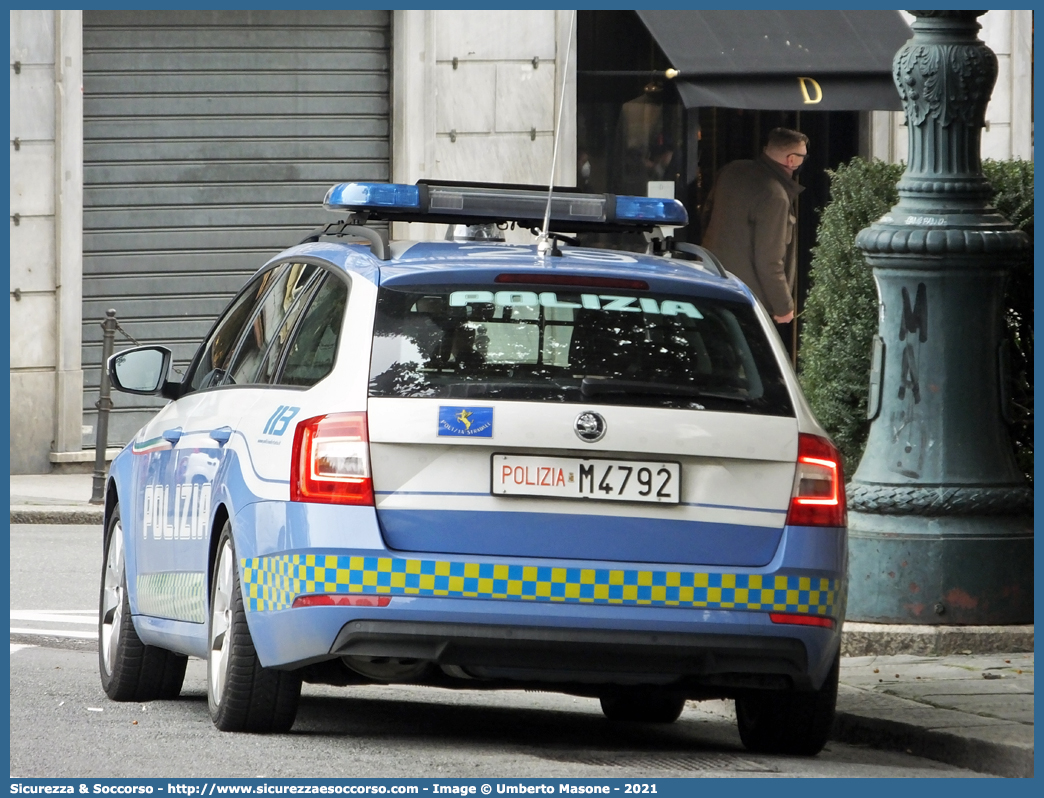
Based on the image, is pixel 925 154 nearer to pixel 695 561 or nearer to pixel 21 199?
pixel 695 561

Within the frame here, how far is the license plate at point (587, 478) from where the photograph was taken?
5.56m

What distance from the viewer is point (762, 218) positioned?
1775cm

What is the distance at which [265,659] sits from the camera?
583 centimetres

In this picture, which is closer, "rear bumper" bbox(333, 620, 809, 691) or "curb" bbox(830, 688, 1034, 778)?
"rear bumper" bbox(333, 620, 809, 691)

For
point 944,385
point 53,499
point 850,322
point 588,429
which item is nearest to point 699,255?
point 588,429

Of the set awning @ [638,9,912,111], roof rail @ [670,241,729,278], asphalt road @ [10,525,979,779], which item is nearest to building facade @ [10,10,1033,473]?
awning @ [638,9,912,111]

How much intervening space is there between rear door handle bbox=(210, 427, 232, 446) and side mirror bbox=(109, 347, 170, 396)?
796 millimetres

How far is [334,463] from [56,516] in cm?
924

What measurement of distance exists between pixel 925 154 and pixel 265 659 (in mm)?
4150

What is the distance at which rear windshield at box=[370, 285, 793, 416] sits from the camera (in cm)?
566

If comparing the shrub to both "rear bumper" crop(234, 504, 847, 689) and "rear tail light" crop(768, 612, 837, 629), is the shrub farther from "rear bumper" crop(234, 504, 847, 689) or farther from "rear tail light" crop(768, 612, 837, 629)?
"rear bumper" crop(234, 504, 847, 689)

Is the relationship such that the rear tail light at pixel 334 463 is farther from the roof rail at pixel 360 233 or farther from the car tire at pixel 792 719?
the car tire at pixel 792 719

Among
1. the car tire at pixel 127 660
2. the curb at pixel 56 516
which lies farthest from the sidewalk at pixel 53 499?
the car tire at pixel 127 660

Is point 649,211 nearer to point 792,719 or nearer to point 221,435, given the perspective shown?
point 221,435
